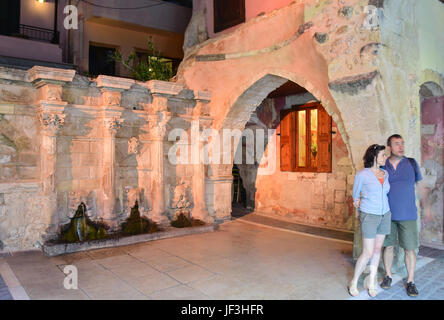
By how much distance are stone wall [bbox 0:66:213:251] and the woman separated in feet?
12.9

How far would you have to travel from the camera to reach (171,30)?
1173 centimetres

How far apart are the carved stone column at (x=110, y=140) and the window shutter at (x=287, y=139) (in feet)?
13.0

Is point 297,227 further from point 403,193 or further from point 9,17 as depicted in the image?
point 9,17

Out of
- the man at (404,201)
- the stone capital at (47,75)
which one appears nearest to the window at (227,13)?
the stone capital at (47,75)

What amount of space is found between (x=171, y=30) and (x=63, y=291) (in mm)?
9842

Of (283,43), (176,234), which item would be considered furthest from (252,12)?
(176,234)

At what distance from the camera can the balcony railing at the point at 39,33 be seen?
1080 centimetres

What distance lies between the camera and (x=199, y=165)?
23.9 ft

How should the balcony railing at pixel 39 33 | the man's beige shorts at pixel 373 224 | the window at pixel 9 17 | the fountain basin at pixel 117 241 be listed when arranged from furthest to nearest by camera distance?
the balcony railing at pixel 39 33 → the window at pixel 9 17 → the fountain basin at pixel 117 241 → the man's beige shorts at pixel 373 224

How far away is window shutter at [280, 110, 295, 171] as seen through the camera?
837cm

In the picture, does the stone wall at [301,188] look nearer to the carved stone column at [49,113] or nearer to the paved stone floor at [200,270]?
the paved stone floor at [200,270]

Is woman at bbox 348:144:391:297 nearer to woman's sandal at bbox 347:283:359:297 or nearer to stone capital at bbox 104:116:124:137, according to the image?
woman's sandal at bbox 347:283:359:297
